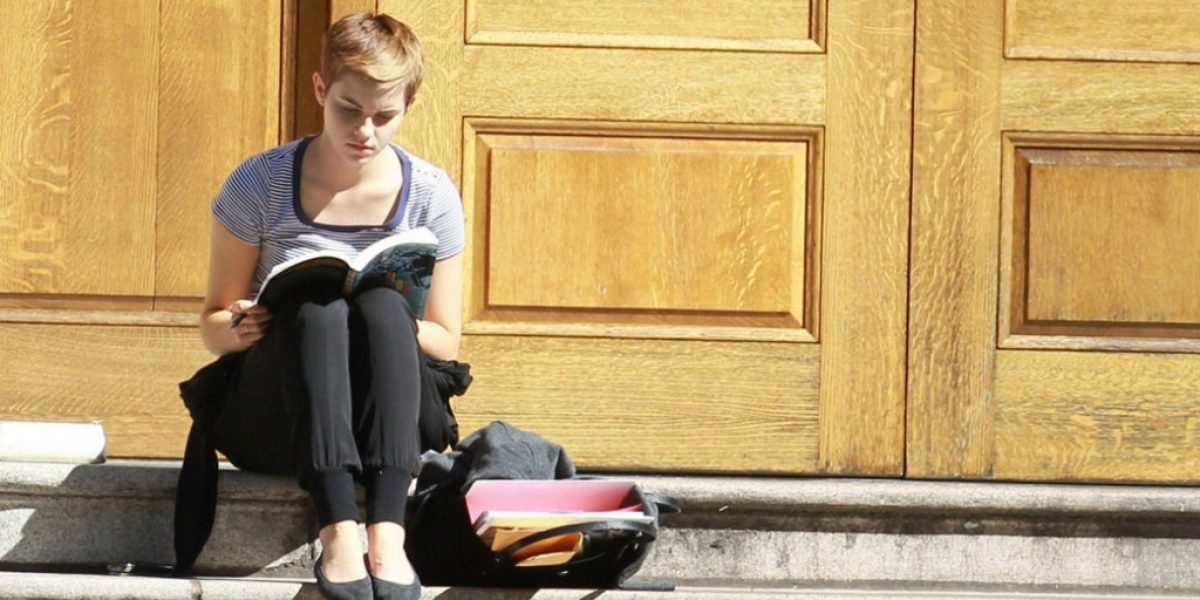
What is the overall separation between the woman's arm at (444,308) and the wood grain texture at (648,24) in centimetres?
66

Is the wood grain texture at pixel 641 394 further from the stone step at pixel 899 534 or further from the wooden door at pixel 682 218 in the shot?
the stone step at pixel 899 534

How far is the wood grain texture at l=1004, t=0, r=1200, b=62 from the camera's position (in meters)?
3.74

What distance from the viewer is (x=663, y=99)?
3.73 meters

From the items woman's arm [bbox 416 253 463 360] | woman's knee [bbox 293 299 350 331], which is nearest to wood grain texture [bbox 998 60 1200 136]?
woman's arm [bbox 416 253 463 360]

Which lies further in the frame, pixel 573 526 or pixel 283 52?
pixel 283 52

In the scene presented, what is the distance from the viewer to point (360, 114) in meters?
3.03

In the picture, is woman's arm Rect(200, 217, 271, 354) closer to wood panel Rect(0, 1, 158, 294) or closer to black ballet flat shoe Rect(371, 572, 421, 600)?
black ballet flat shoe Rect(371, 572, 421, 600)

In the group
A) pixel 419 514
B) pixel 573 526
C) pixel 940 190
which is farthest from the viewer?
pixel 940 190

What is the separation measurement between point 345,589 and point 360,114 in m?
0.77

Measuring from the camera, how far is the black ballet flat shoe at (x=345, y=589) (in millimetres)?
2832

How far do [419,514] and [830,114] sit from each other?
1.21 m

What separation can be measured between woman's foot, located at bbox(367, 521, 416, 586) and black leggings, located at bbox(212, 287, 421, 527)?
0.02m

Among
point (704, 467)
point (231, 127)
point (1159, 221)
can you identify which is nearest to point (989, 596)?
point (704, 467)

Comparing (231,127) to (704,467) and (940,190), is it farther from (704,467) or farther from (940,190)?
(940,190)
